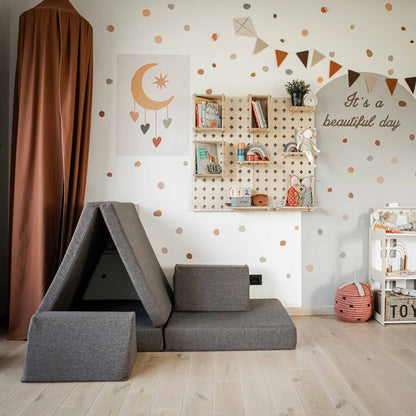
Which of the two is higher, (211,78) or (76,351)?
(211,78)

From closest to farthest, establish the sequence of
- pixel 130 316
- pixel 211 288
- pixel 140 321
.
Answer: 1. pixel 130 316
2. pixel 140 321
3. pixel 211 288

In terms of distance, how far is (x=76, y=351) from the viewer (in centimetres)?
171

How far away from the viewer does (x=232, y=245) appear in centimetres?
273

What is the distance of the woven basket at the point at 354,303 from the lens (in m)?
2.53

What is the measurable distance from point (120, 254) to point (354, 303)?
A: 179cm

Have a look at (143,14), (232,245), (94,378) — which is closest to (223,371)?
(94,378)

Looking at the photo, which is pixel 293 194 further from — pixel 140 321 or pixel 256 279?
pixel 140 321

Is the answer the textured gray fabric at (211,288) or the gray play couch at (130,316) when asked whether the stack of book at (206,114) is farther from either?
the textured gray fabric at (211,288)

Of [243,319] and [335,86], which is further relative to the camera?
[335,86]

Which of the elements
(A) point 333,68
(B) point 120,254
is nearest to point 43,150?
(B) point 120,254

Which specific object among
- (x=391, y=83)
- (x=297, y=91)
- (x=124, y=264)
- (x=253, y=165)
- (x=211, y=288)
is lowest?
(x=211, y=288)

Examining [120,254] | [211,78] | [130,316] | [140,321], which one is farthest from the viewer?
[211,78]

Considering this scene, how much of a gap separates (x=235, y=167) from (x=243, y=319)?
1186 millimetres

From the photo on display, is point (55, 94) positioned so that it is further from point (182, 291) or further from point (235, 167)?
point (182, 291)
